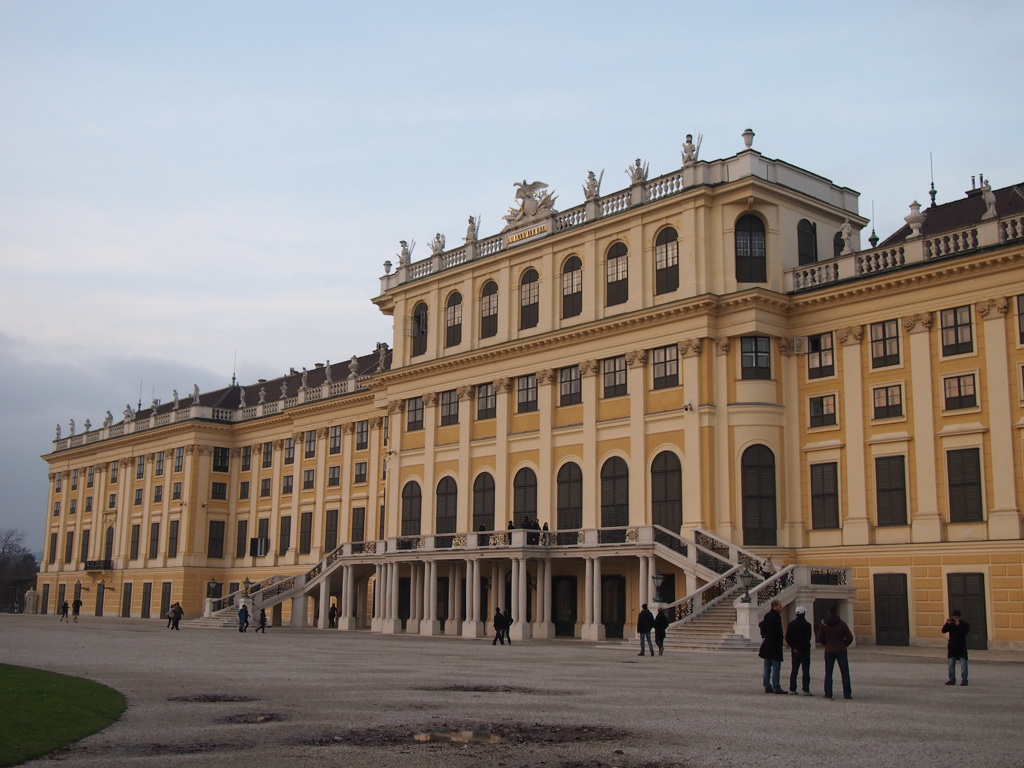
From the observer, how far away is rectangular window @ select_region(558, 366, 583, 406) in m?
49.1

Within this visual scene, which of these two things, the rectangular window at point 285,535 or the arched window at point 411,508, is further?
the rectangular window at point 285,535

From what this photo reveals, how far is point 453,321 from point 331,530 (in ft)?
61.4

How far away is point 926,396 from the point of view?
39.0m

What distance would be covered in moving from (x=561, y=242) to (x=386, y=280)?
14.4 metres

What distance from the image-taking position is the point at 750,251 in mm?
44750

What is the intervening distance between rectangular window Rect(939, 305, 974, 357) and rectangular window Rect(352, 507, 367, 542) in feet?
120

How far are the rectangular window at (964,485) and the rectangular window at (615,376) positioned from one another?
45.6 feet

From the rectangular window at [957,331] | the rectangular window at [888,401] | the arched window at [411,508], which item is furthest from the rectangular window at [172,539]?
the rectangular window at [957,331]

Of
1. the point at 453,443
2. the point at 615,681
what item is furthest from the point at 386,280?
the point at 615,681

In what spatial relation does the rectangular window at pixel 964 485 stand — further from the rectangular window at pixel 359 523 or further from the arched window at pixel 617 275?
the rectangular window at pixel 359 523

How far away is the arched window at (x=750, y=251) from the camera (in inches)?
1752

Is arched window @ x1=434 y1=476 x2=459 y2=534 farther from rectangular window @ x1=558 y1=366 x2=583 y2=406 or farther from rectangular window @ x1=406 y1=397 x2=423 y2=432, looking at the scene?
rectangular window @ x1=558 y1=366 x2=583 y2=406

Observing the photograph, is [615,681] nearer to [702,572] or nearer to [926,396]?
[702,572]

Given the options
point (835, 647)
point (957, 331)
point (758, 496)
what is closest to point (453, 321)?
point (758, 496)
